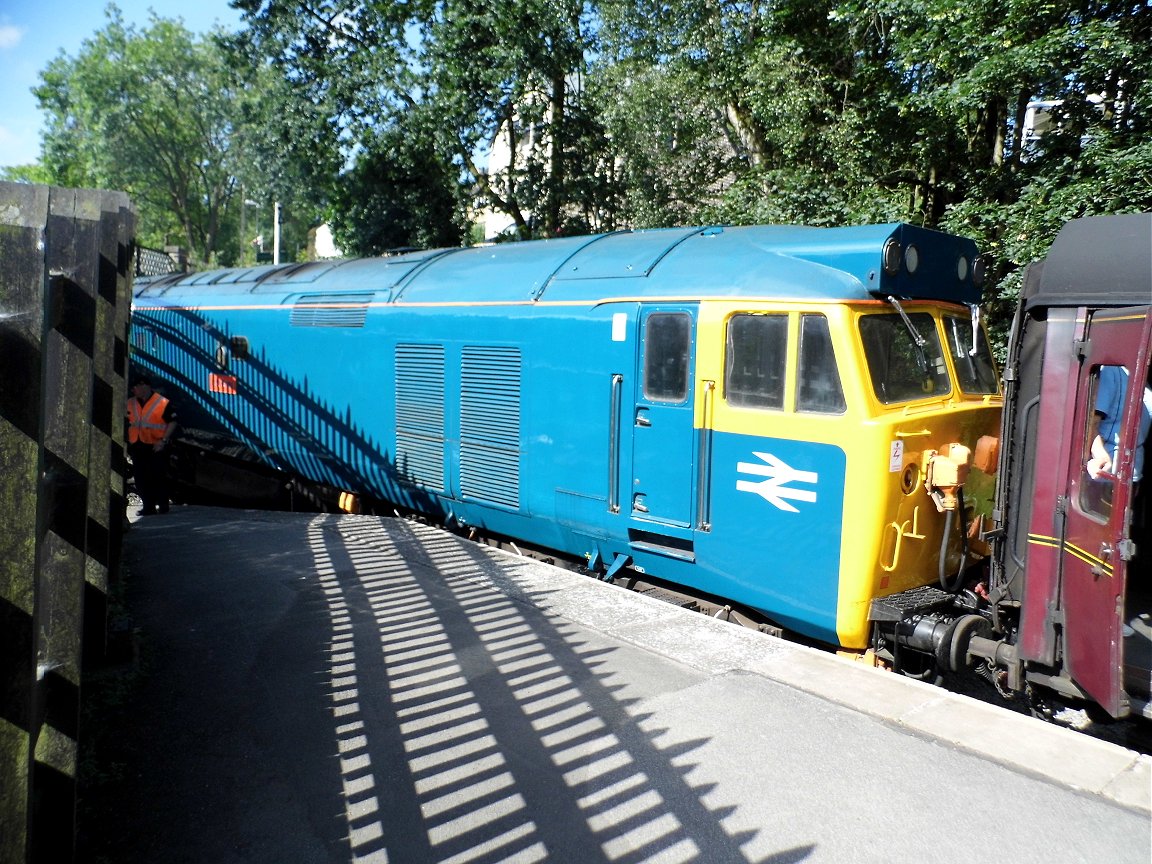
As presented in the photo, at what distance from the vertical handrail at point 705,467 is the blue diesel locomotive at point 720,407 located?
0.05ft

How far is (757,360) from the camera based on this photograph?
533 cm

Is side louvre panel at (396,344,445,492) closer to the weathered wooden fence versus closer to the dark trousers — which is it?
the dark trousers

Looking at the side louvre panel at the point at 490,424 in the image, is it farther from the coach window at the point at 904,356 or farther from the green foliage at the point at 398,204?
the green foliage at the point at 398,204

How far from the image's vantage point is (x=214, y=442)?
1175 cm

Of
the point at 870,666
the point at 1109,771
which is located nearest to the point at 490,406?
the point at 870,666

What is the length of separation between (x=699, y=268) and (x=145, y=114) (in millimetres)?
41213

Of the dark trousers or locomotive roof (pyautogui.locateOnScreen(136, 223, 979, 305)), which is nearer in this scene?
locomotive roof (pyautogui.locateOnScreen(136, 223, 979, 305))

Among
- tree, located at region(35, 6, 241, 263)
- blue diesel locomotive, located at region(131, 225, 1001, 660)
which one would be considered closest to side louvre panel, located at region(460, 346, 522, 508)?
blue diesel locomotive, located at region(131, 225, 1001, 660)

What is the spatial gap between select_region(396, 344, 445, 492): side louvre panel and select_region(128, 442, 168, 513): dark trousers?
2.94m

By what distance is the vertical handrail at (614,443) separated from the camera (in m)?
6.03

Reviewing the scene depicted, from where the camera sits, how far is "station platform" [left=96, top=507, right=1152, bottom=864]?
130 inches

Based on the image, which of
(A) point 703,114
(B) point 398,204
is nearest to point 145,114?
(B) point 398,204

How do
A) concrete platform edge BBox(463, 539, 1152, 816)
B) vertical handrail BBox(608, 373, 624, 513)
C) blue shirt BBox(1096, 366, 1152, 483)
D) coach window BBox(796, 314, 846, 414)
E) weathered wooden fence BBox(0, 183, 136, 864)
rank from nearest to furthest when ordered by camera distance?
weathered wooden fence BBox(0, 183, 136, 864) < concrete platform edge BBox(463, 539, 1152, 816) < blue shirt BBox(1096, 366, 1152, 483) < coach window BBox(796, 314, 846, 414) < vertical handrail BBox(608, 373, 624, 513)

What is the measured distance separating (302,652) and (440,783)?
175cm
